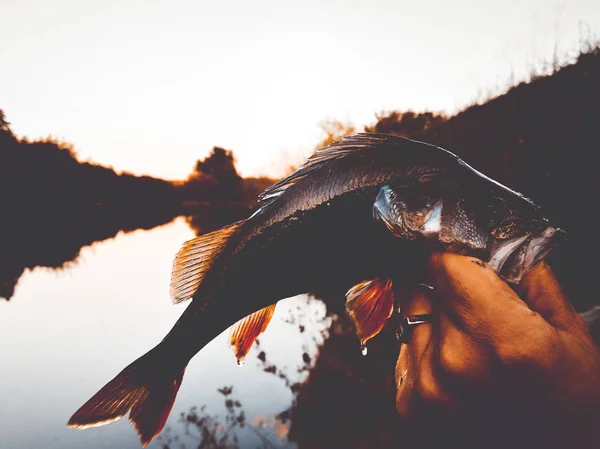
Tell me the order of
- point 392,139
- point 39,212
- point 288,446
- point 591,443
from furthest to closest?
1. point 39,212
2. point 288,446
3. point 392,139
4. point 591,443

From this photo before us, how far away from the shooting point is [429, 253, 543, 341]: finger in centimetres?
142

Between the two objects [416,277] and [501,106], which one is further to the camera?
[501,106]

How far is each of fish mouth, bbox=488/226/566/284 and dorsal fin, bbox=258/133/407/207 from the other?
75 centimetres

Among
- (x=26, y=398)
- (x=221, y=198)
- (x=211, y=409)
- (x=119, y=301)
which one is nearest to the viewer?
(x=211, y=409)

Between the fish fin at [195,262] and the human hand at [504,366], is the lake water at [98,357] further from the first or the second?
the human hand at [504,366]

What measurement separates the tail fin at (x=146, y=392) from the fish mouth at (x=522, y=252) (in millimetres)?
1770

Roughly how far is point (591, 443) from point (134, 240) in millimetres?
28934

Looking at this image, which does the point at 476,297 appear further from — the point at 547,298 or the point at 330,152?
the point at 330,152

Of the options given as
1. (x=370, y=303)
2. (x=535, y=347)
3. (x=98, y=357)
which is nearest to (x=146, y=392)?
(x=370, y=303)

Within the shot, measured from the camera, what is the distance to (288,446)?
4551 millimetres

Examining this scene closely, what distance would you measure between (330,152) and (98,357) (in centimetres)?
Answer: 815

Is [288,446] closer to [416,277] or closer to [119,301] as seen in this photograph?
[416,277]

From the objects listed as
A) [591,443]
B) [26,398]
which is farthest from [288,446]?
[26,398]

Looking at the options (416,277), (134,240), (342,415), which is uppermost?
(134,240)
